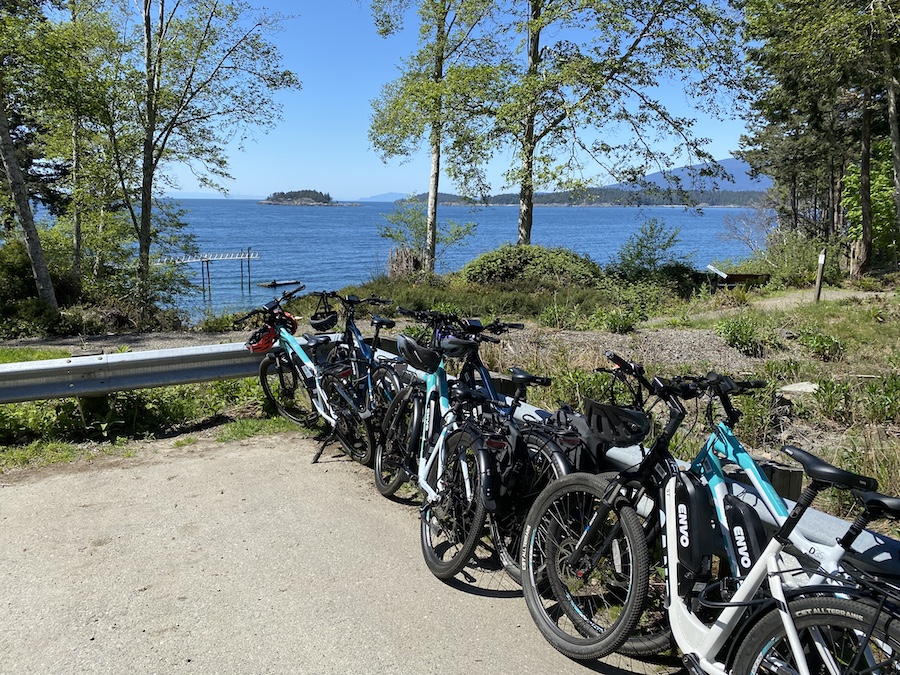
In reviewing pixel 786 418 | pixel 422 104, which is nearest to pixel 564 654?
pixel 786 418

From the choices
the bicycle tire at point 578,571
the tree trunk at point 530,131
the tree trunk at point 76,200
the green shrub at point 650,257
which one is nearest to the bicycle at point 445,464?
the bicycle tire at point 578,571

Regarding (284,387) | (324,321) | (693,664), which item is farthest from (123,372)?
(693,664)

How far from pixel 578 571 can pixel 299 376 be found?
383cm

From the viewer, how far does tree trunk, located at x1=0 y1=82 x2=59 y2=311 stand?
12805 mm

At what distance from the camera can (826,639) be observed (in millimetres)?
2135

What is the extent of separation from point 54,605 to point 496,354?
188 inches

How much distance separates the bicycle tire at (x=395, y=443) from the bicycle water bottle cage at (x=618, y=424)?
165cm

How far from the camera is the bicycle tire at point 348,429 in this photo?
5.37 meters

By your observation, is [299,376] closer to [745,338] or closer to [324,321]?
[324,321]

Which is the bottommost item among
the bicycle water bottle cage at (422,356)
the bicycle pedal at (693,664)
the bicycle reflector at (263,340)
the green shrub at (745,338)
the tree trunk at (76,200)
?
the bicycle pedal at (693,664)

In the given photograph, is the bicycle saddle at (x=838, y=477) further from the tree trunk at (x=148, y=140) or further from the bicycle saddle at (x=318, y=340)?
the tree trunk at (x=148, y=140)

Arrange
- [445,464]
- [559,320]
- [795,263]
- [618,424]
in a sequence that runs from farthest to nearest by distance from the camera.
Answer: [795,263] → [559,320] → [445,464] → [618,424]

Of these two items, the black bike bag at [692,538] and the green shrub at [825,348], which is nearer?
the black bike bag at [692,538]

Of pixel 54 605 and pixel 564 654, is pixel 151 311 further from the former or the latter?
pixel 564 654
